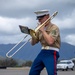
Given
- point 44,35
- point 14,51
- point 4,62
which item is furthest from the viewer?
point 4,62

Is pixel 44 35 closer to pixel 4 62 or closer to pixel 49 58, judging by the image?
pixel 49 58

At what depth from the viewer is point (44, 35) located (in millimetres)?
7027

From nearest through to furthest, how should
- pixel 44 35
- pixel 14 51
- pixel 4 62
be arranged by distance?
pixel 44 35 → pixel 14 51 → pixel 4 62

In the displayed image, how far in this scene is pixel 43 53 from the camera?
7375 millimetres

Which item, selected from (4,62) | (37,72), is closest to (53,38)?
(37,72)

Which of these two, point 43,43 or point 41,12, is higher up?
A: point 41,12

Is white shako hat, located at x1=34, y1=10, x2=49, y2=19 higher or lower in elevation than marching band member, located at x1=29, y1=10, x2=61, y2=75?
higher

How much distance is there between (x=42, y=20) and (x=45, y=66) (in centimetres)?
83

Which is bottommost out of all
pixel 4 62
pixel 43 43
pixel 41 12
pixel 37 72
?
pixel 4 62

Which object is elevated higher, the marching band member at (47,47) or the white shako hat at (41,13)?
the white shako hat at (41,13)

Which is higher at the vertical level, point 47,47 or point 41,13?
point 41,13

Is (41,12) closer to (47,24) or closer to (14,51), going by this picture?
(47,24)

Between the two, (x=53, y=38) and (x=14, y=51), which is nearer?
(x=53, y=38)

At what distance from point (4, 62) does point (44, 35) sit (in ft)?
180
